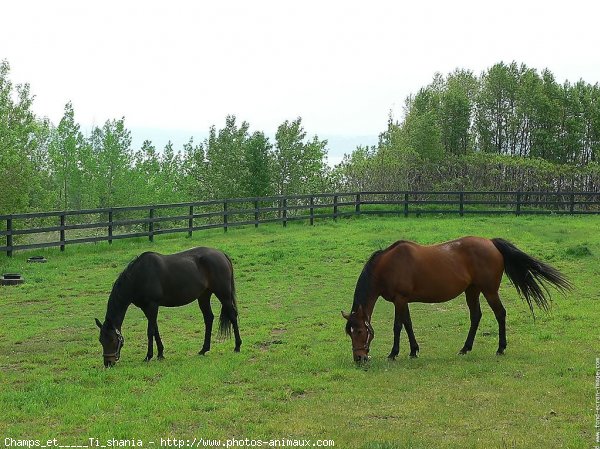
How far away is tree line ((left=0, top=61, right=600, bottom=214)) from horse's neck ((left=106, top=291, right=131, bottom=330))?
21.0 m

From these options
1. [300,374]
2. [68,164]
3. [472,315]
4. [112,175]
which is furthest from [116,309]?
[68,164]

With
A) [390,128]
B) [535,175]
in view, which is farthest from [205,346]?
[390,128]

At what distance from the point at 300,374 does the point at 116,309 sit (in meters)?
2.88

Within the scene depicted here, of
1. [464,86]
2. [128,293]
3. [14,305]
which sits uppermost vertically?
[464,86]

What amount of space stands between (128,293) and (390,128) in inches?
1852

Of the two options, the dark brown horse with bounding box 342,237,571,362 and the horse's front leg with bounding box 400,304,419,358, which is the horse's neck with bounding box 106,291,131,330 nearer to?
the dark brown horse with bounding box 342,237,571,362

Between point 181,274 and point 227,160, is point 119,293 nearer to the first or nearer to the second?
point 181,274

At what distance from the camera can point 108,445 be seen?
238 inches

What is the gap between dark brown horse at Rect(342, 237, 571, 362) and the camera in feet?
31.1

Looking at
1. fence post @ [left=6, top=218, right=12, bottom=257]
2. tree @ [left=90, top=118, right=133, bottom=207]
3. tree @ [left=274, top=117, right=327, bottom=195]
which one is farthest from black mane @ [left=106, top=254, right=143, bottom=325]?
tree @ [left=90, top=118, right=133, bottom=207]

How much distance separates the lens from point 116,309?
968cm

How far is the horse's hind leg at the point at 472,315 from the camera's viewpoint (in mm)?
9602

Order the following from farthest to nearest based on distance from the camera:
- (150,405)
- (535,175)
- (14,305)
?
1. (535,175)
2. (14,305)
3. (150,405)

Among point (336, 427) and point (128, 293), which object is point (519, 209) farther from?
point (336, 427)
